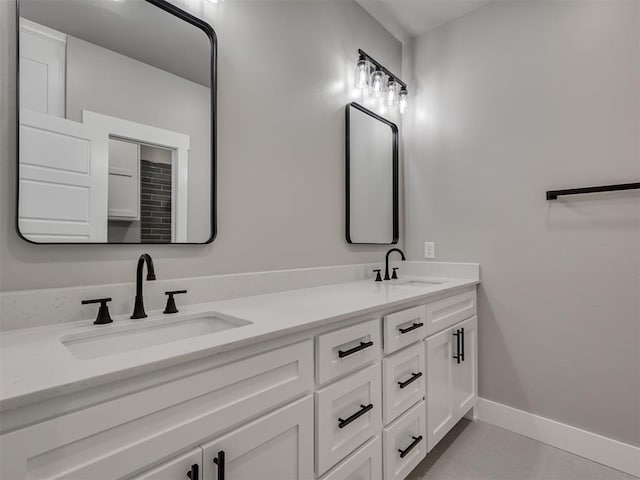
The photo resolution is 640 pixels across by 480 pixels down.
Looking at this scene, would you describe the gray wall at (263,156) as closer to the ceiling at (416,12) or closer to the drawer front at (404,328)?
the ceiling at (416,12)

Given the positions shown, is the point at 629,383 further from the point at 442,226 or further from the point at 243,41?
the point at 243,41

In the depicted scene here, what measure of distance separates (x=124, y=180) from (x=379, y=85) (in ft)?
5.42

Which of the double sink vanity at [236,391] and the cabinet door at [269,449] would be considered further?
the cabinet door at [269,449]

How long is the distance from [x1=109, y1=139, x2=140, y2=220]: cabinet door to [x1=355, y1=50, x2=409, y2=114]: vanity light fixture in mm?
1434

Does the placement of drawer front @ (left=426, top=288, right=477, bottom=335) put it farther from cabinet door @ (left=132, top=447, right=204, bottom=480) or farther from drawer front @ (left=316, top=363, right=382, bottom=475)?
cabinet door @ (left=132, top=447, right=204, bottom=480)

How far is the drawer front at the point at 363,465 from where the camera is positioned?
3.50ft

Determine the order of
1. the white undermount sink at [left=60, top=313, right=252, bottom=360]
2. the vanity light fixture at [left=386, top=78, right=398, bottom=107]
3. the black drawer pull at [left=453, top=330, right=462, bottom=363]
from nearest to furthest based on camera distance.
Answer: the white undermount sink at [left=60, top=313, right=252, bottom=360] < the black drawer pull at [left=453, top=330, right=462, bottom=363] < the vanity light fixture at [left=386, top=78, right=398, bottom=107]

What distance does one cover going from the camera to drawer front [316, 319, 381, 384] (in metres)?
1.03

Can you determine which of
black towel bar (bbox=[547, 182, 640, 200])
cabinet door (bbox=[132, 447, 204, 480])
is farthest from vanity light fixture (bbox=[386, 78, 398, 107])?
cabinet door (bbox=[132, 447, 204, 480])

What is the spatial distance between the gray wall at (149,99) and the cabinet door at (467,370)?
1449 millimetres

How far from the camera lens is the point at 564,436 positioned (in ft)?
5.78

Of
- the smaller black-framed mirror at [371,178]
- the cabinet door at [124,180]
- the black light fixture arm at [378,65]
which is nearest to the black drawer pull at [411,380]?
the smaller black-framed mirror at [371,178]

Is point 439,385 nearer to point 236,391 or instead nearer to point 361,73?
point 236,391

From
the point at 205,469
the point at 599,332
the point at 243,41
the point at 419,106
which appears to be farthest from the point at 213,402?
the point at 419,106
